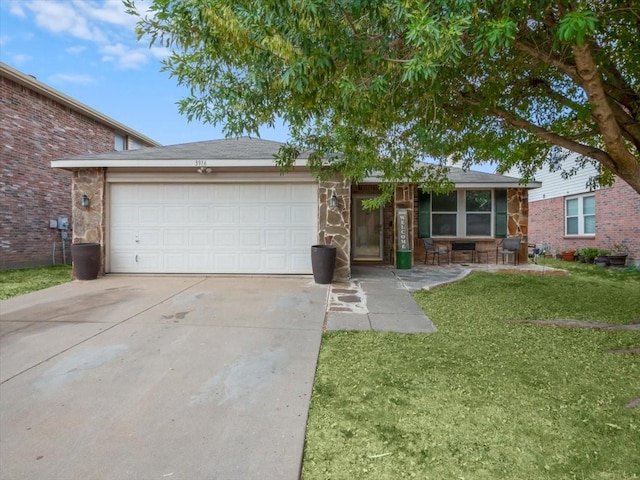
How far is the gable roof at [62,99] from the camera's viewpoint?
10.2 m

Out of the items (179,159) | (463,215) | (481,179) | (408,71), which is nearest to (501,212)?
(463,215)

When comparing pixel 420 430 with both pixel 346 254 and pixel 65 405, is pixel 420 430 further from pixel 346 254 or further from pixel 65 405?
pixel 346 254

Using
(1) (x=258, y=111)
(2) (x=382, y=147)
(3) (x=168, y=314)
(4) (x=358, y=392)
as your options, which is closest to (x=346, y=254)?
(2) (x=382, y=147)

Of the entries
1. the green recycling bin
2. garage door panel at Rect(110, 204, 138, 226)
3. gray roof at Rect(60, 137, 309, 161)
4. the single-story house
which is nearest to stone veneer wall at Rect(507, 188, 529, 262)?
the green recycling bin

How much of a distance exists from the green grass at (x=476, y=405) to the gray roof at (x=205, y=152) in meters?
5.37

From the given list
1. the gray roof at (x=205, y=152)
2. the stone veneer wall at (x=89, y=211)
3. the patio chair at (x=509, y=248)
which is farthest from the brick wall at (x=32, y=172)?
the patio chair at (x=509, y=248)

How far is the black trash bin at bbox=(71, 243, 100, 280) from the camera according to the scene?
825 cm

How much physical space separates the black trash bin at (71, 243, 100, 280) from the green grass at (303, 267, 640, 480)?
689 centimetres

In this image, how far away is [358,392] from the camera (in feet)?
10.0

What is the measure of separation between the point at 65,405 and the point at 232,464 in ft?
5.50

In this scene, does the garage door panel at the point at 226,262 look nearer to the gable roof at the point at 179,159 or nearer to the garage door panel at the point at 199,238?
the garage door panel at the point at 199,238

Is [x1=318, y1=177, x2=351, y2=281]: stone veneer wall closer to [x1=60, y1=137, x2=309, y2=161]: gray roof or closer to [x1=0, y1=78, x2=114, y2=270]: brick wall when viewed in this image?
[x1=60, y1=137, x2=309, y2=161]: gray roof

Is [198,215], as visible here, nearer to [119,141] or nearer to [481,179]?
[481,179]

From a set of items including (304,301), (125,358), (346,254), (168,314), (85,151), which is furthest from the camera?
(85,151)
